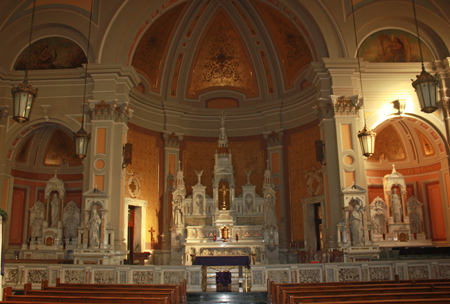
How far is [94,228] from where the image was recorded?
1333cm

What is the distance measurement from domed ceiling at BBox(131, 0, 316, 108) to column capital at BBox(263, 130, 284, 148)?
1.94 m

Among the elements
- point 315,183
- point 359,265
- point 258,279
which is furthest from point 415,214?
point 258,279

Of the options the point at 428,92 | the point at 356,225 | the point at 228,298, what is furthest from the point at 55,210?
the point at 428,92

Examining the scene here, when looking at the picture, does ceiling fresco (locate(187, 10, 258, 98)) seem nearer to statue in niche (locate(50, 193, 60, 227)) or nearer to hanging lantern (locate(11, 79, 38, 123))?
→ statue in niche (locate(50, 193, 60, 227))

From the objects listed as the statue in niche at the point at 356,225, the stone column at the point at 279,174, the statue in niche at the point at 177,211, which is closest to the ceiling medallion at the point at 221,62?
the stone column at the point at 279,174

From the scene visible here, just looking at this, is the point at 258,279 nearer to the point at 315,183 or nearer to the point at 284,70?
the point at 315,183

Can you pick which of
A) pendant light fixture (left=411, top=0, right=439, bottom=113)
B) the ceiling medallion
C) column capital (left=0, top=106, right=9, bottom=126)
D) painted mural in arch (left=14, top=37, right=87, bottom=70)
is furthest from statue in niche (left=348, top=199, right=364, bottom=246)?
column capital (left=0, top=106, right=9, bottom=126)

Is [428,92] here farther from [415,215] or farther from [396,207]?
[415,215]

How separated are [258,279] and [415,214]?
32.1 ft

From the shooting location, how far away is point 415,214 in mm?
16938

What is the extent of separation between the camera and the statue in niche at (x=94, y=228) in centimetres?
1320

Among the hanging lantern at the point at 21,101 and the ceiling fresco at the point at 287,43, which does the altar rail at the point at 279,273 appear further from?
the ceiling fresco at the point at 287,43

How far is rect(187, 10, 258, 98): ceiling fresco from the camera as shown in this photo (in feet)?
65.3

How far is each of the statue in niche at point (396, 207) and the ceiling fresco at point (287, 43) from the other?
651 centimetres
